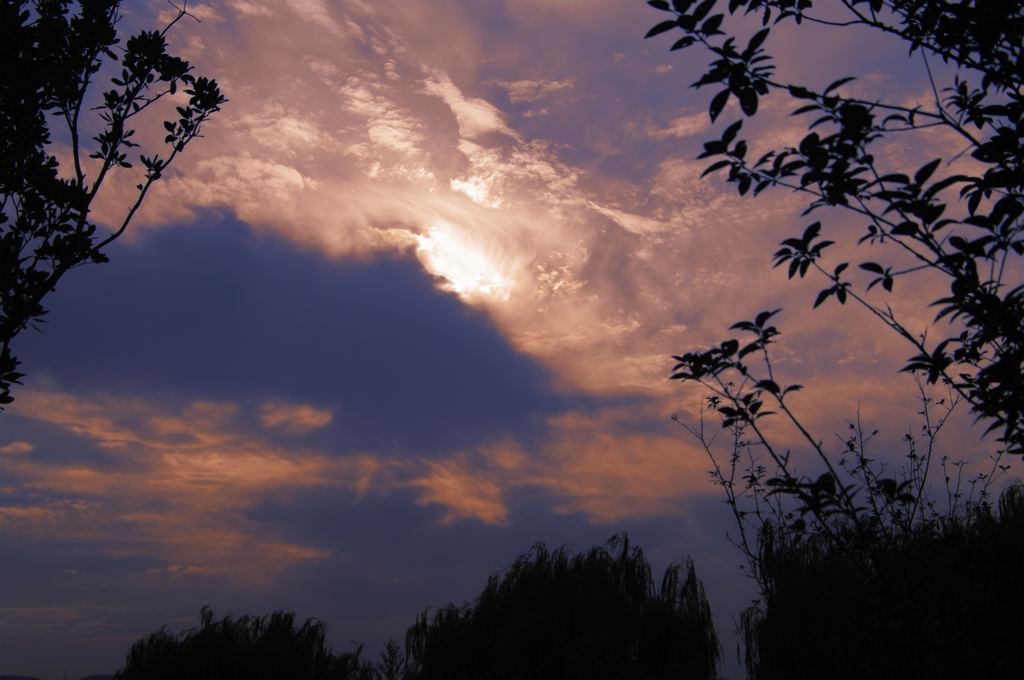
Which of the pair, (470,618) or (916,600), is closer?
(916,600)

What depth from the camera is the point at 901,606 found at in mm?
3623

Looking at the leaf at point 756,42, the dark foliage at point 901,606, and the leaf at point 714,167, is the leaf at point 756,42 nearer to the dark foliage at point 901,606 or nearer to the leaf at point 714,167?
the leaf at point 714,167

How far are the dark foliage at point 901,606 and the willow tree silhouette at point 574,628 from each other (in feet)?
5.89

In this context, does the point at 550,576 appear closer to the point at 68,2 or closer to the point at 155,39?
the point at 155,39

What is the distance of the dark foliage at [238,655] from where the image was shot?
40.2 feet

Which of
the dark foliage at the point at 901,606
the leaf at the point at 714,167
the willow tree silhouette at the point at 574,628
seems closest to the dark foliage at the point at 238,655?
the willow tree silhouette at the point at 574,628

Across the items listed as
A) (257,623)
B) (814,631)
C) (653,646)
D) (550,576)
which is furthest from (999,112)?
(257,623)

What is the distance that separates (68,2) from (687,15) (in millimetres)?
9353

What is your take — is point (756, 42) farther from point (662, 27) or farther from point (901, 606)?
point (901, 606)

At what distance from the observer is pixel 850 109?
3.74m

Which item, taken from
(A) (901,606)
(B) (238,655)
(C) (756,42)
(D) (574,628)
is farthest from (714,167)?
(B) (238,655)

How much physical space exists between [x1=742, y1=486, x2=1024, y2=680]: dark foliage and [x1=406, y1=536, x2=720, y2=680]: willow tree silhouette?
1794 millimetres

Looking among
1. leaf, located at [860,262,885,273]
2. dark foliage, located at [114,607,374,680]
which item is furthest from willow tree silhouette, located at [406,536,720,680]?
leaf, located at [860,262,885,273]

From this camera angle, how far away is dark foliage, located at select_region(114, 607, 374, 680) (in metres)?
12.3
